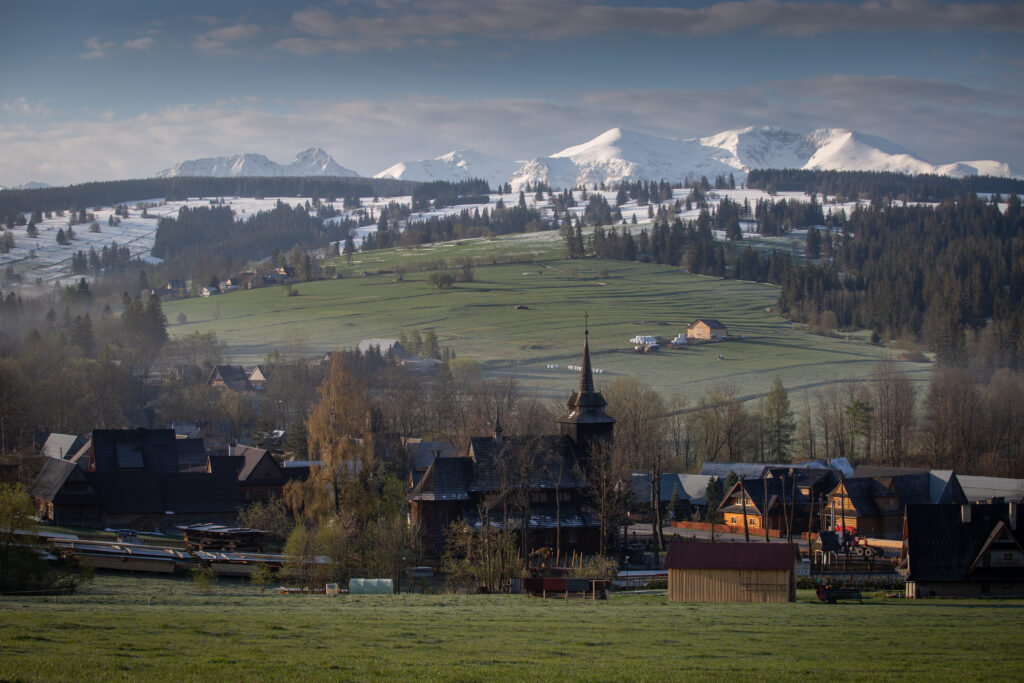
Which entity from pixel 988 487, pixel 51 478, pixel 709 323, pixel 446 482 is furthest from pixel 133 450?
pixel 709 323

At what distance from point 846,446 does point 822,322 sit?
51028mm

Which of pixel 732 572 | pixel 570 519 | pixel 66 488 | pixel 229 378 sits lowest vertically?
pixel 229 378

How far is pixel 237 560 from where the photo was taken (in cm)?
4603

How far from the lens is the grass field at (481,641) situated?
57.1 feet

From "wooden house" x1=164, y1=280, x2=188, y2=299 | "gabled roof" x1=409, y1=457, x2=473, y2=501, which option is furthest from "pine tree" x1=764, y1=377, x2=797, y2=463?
"wooden house" x1=164, y1=280, x2=188, y2=299

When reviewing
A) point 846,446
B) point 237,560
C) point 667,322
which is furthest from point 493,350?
point 237,560

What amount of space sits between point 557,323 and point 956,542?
99381 mm

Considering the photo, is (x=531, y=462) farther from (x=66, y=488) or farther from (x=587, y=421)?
(x=66, y=488)

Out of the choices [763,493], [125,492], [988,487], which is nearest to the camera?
[125,492]

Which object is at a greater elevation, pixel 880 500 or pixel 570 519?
pixel 570 519

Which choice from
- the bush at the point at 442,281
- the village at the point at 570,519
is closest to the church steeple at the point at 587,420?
the village at the point at 570,519

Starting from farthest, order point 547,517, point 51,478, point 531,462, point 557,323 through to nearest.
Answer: point 557,323 → point 51,478 → point 547,517 → point 531,462

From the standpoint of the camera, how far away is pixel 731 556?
36.5 m

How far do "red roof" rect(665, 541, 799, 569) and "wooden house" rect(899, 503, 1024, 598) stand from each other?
8.69 metres
